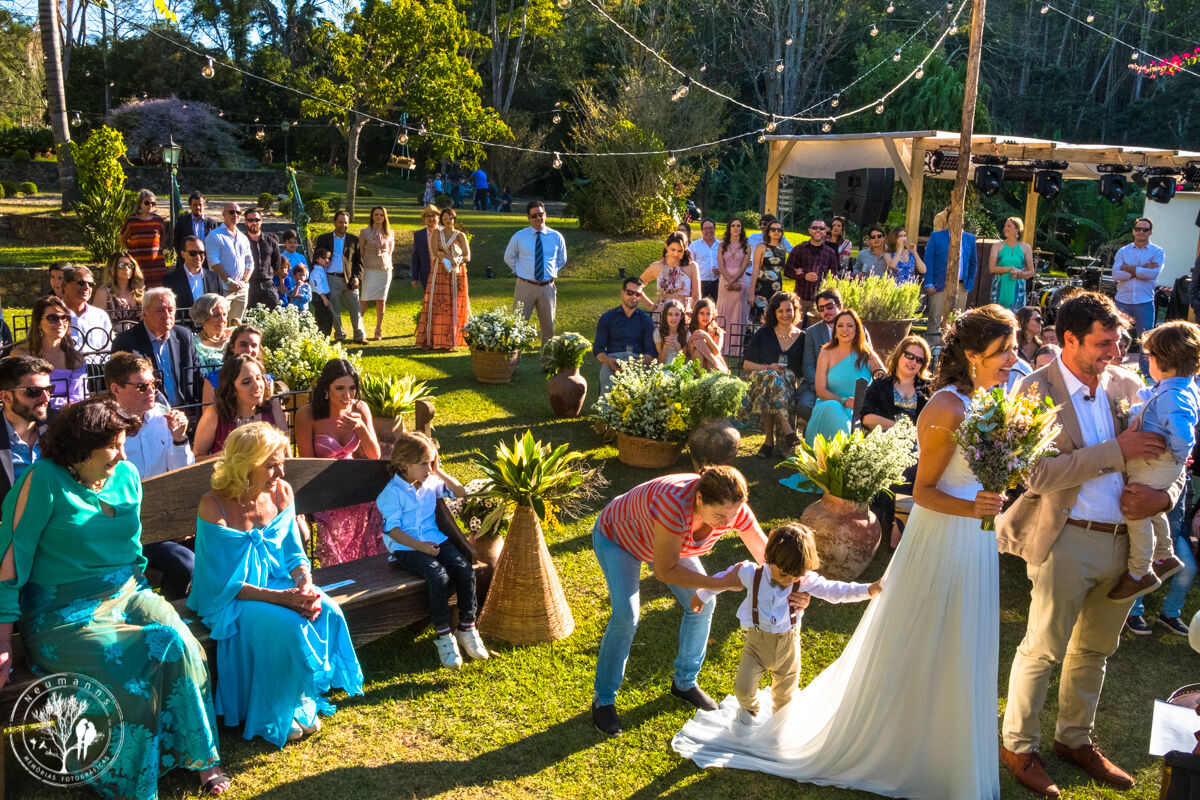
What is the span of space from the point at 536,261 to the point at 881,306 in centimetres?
424

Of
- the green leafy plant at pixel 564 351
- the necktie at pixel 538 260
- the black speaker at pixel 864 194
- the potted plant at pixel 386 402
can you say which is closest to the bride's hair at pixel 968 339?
the potted plant at pixel 386 402

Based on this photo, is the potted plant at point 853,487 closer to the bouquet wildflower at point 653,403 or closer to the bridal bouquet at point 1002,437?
the bouquet wildflower at point 653,403

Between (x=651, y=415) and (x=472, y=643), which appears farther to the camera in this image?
(x=651, y=415)

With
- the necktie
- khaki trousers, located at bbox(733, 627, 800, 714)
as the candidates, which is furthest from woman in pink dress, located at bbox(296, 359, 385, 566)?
the necktie

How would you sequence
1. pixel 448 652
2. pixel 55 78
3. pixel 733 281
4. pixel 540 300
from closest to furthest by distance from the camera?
pixel 448 652 < pixel 540 300 < pixel 733 281 < pixel 55 78

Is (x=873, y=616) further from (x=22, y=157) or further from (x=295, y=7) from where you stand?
(x=295, y=7)

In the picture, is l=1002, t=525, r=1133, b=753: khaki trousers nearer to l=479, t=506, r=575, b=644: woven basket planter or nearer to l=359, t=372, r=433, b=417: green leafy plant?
l=479, t=506, r=575, b=644: woven basket planter

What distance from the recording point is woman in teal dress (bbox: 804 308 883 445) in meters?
8.05

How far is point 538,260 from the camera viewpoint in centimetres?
1213

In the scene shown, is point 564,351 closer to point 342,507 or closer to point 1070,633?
point 342,507

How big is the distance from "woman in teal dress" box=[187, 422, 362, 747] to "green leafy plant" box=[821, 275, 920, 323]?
285 inches

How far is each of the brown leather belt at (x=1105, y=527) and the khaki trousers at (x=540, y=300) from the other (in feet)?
28.2

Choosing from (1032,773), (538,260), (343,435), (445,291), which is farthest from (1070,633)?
(445,291)

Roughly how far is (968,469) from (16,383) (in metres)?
4.47
